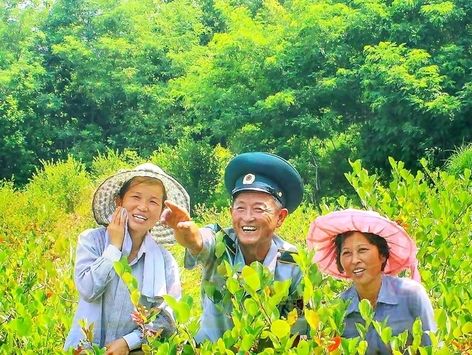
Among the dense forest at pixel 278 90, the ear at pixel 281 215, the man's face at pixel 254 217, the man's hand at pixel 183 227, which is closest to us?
the man's hand at pixel 183 227

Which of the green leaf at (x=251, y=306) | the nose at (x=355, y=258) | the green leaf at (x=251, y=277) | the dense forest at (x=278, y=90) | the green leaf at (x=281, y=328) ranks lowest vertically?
the green leaf at (x=281, y=328)

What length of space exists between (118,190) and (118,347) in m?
0.58

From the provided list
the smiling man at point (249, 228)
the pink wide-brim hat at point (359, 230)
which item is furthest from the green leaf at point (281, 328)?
the pink wide-brim hat at point (359, 230)

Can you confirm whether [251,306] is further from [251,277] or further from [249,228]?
[249,228]

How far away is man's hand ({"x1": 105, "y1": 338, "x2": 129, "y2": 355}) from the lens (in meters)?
2.39

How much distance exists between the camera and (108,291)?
249 cm

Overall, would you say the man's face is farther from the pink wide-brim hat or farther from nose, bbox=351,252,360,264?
nose, bbox=351,252,360,264

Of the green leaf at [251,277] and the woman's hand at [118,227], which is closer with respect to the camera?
the green leaf at [251,277]

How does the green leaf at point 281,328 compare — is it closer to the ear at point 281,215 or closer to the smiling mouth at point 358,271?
the smiling mouth at point 358,271

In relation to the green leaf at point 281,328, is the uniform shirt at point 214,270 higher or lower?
higher

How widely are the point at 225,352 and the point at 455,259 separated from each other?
1.26m

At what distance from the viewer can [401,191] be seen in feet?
10.6

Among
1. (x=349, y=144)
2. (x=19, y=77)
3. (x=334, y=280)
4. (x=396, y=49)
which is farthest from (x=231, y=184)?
(x=19, y=77)

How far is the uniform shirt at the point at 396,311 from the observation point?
7.37 feet
